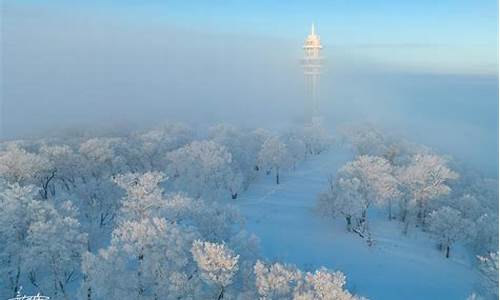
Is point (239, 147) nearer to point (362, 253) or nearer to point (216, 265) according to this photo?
point (362, 253)

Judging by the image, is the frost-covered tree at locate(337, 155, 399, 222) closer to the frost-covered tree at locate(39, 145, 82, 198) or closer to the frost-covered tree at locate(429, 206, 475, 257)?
the frost-covered tree at locate(429, 206, 475, 257)

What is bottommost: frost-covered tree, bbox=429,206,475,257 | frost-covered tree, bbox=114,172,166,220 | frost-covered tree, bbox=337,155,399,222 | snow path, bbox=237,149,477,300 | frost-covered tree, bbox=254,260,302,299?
snow path, bbox=237,149,477,300

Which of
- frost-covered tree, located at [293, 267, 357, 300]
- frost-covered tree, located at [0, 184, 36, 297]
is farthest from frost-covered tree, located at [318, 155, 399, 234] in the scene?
frost-covered tree, located at [0, 184, 36, 297]

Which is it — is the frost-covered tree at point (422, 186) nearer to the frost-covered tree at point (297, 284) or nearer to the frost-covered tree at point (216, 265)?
the frost-covered tree at point (297, 284)

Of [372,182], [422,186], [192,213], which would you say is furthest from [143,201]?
[422,186]

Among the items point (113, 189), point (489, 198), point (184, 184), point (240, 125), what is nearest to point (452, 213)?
point (489, 198)

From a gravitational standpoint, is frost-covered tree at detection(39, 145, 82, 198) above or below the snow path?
above
